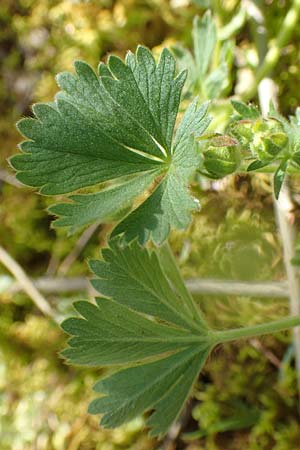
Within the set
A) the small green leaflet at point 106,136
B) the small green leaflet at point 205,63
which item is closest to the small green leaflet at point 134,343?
the small green leaflet at point 106,136

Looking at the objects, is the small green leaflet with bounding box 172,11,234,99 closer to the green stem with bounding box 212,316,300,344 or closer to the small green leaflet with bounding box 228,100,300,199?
the small green leaflet with bounding box 228,100,300,199

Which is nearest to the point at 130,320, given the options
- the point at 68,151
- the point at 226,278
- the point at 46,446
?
the point at 68,151

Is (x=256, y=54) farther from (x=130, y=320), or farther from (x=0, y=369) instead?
(x=0, y=369)

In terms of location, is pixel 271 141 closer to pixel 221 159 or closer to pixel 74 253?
pixel 221 159

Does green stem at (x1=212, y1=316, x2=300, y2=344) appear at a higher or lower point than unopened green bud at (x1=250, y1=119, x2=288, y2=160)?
lower

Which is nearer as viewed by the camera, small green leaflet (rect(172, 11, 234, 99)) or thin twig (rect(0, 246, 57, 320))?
small green leaflet (rect(172, 11, 234, 99))

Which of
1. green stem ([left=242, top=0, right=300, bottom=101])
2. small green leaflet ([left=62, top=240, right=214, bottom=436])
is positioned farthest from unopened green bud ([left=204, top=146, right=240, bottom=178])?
green stem ([left=242, top=0, right=300, bottom=101])

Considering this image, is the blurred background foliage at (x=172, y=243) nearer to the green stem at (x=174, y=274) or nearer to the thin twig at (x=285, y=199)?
the thin twig at (x=285, y=199)
